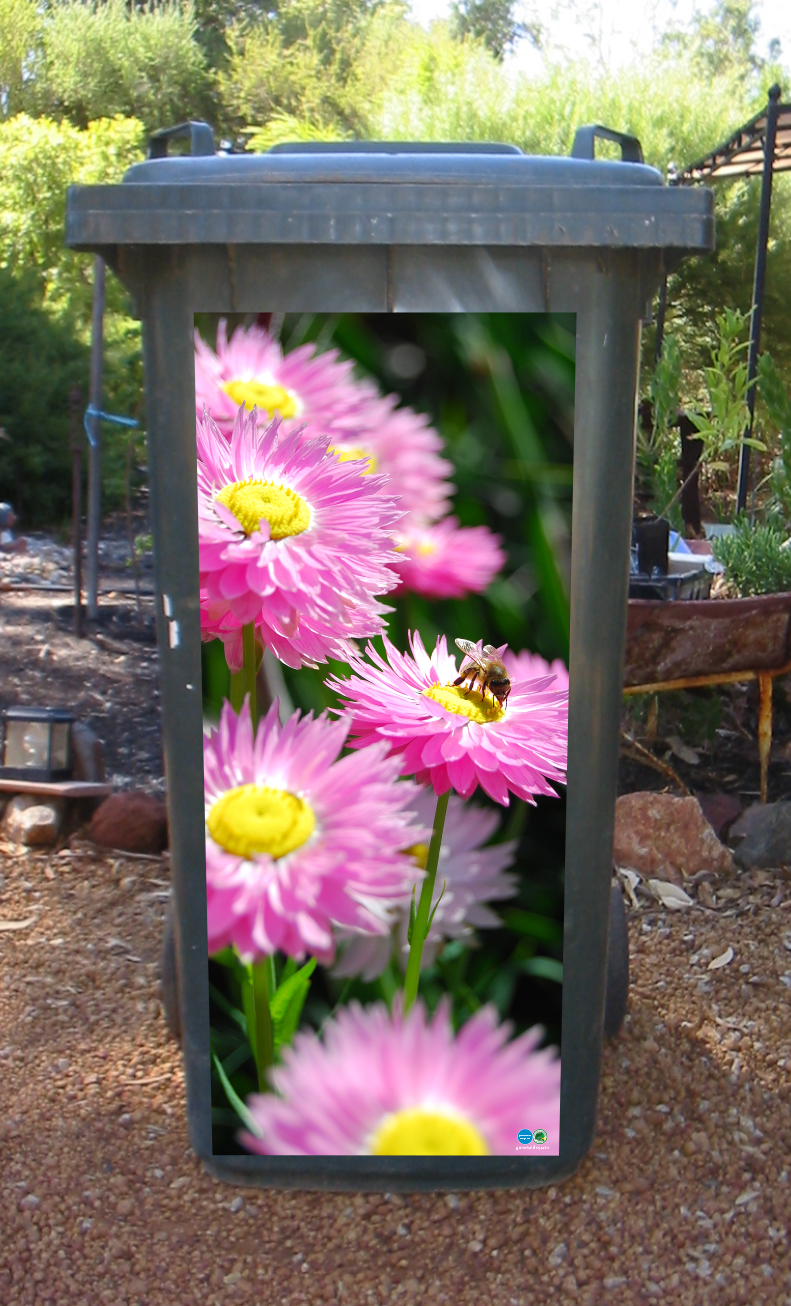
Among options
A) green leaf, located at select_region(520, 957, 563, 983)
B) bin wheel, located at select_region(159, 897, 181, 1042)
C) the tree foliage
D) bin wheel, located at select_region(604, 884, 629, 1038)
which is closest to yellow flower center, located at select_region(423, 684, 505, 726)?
green leaf, located at select_region(520, 957, 563, 983)

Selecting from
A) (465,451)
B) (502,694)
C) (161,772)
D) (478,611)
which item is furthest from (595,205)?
(161,772)

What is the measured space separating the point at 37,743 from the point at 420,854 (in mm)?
2035

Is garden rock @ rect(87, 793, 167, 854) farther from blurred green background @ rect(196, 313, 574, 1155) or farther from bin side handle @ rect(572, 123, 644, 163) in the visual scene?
bin side handle @ rect(572, 123, 644, 163)

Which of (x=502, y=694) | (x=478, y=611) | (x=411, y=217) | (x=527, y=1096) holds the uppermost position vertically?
(x=411, y=217)

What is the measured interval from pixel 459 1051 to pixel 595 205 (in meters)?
1.23

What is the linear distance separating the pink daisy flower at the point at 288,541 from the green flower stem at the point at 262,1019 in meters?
0.46

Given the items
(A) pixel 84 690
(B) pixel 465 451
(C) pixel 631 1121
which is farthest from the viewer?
(A) pixel 84 690

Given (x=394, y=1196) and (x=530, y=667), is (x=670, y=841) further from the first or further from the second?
(x=530, y=667)

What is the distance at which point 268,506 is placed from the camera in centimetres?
166

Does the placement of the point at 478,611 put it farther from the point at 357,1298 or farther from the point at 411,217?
the point at 357,1298

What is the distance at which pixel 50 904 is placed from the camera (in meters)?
3.03

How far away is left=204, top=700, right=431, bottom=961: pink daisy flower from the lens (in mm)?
1684

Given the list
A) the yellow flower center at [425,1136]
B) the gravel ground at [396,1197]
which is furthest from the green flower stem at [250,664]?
the gravel ground at [396,1197]

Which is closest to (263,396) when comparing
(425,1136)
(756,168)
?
(425,1136)
